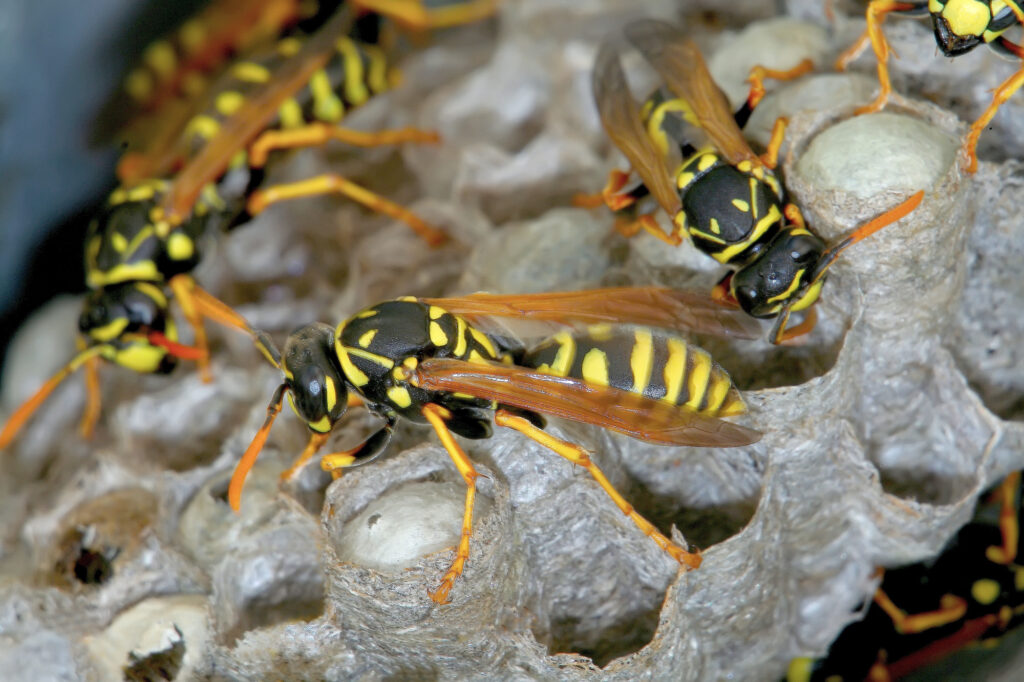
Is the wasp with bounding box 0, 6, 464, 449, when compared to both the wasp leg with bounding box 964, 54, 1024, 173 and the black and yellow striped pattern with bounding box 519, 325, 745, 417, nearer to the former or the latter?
the black and yellow striped pattern with bounding box 519, 325, 745, 417

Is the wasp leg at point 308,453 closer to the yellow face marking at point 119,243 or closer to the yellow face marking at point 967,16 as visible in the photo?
the yellow face marking at point 119,243

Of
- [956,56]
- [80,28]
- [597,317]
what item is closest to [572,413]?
[597,317]

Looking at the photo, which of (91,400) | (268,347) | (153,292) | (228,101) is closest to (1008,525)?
(268,347)

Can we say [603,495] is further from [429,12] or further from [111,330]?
[429,12]

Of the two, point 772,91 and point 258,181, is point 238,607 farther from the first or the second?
point 772,91

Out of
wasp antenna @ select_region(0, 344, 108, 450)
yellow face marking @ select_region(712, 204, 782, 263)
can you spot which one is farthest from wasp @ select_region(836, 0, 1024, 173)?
wasp antenna @ select_region(0, 344, 108, 450)

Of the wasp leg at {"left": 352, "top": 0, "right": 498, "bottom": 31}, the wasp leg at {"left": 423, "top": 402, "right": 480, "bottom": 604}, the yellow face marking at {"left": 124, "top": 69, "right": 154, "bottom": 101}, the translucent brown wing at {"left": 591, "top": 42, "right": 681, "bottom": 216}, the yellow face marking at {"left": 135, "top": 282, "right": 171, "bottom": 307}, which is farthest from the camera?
the wasp leg at {"left": 352, "top": 0, "right": 498, "bottom": 31}

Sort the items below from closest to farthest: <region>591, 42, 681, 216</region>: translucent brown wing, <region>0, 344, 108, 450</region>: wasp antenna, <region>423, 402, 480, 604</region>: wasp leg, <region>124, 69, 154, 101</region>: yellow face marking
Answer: <region>423, 402, 480, 604</region>: wasp leg, <region>591, 42, 681, 216</region>: translucent brown wing, <region>0, 344, 108, 450</region>: wasp antenna, <region>124, 69, 154, 101</region>: yellow face marking
